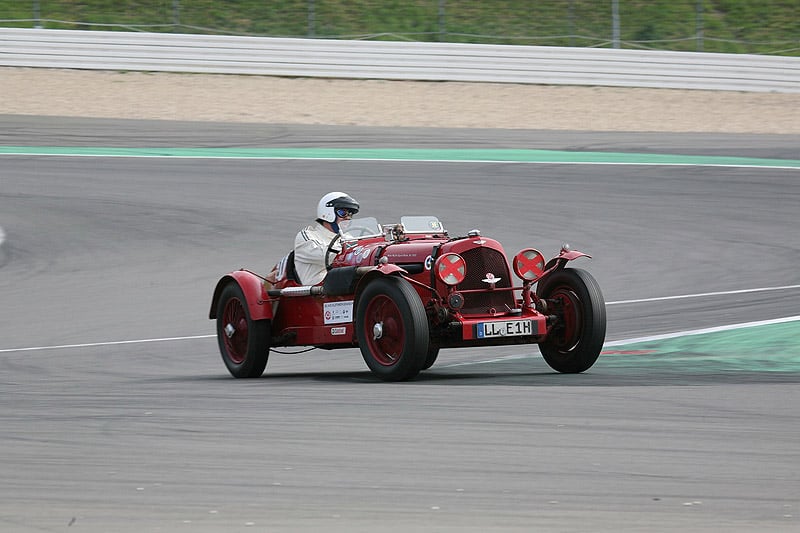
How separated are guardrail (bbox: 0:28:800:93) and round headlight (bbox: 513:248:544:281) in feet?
59.2

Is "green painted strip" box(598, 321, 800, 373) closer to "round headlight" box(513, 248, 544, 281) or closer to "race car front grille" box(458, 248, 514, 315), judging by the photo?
A: "round headlight" box(513, 248, 544, 281)

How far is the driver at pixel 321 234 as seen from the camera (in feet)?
34.0

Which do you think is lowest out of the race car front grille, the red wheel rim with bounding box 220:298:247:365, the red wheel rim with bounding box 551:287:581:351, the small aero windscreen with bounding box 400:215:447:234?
the red wheel rim with bounding box 220:298:247:365

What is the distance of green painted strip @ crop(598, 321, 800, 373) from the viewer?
387 inches

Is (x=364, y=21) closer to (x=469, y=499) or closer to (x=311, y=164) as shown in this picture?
(x=311, y=164)

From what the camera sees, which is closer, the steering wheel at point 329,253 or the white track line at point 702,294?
the steering wheel at point 329,253

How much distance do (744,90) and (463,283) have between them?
20.0 m

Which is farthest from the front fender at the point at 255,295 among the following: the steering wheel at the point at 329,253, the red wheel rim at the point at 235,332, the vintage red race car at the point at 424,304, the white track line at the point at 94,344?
the white track line at the point at 94,344

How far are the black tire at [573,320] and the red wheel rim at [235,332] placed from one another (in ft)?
8.09

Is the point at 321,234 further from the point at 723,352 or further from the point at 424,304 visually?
the point at 723,352

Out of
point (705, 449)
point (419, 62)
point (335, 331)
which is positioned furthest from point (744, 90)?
point (705, 449)

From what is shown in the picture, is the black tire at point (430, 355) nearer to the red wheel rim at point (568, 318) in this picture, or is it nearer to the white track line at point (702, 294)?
the red wheel rim at point (568, 318)

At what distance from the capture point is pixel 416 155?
73.8 ft

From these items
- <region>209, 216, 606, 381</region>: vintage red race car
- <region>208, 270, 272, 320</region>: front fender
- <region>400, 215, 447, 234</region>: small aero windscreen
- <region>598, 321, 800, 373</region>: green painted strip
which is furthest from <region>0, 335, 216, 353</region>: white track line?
<region>598, 321, 800, 373</region>: green painted strip
